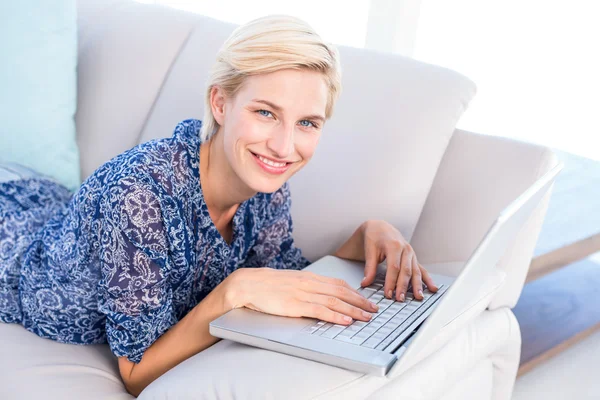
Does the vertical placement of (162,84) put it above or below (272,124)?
below

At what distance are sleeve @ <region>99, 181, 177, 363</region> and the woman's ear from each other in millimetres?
220

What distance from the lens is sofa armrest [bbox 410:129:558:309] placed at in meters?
1.53

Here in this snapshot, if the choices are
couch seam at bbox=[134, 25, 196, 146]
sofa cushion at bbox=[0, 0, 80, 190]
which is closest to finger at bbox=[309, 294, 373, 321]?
couch seam at bbox=[134, 25, 196, 146]

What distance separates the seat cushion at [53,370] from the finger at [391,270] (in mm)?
511

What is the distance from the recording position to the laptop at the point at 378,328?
968 mm

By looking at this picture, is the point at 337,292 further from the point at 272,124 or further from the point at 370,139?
the point at 370,139

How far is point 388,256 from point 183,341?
1.43 feet

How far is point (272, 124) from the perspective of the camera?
128 centimetres

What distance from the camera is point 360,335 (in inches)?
43.5

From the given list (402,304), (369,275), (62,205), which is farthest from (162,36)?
(402,304)

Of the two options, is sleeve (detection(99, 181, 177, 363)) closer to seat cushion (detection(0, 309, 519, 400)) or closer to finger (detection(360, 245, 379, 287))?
seat cushion (detection(0, 309, 519, 400))

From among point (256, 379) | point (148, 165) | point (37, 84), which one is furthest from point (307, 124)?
point (37, 84)

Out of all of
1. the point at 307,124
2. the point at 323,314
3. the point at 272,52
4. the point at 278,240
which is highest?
the point at 272,52

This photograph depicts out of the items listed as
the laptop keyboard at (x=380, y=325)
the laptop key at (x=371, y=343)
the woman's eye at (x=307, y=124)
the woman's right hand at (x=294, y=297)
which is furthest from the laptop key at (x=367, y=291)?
the woman's eye at (x=307, y=124)
